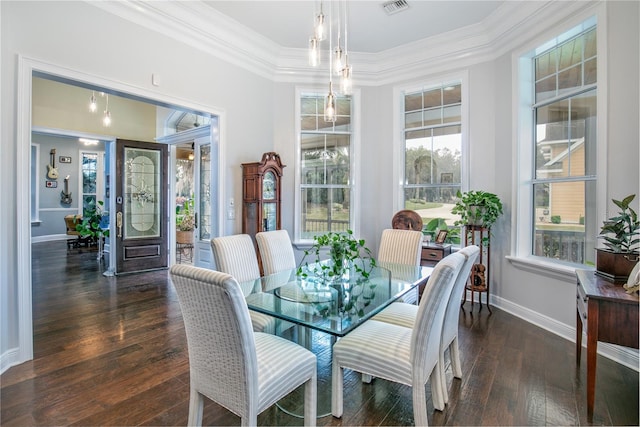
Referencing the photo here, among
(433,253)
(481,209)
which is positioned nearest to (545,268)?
(481,209)

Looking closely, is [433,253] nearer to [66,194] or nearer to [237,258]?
[237,258]

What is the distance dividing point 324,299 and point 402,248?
147 centimetres

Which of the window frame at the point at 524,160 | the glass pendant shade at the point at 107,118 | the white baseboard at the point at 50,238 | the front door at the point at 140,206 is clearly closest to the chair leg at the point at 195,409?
the window frame at the point at 524,160

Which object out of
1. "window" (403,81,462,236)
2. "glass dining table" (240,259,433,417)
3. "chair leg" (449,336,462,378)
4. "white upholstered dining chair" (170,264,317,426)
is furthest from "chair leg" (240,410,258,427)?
"window" (403,81,462,236)

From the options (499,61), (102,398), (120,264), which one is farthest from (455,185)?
(120,264)

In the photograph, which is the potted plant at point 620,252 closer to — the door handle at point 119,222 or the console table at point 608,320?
the console table at point 608,320

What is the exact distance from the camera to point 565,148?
10.8ft

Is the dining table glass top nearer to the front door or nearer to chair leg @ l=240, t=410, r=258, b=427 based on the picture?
chair leg @ l=240, t=410, r=258, b=427

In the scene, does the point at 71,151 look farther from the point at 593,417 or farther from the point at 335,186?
the point at 593,417

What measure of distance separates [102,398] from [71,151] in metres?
9.82

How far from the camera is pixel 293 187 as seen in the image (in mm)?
4812

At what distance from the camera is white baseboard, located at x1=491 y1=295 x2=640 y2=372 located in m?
2.53

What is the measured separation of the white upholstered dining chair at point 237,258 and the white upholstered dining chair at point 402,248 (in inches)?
55.1

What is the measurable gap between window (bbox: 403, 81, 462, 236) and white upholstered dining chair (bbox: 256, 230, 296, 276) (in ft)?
7.42
